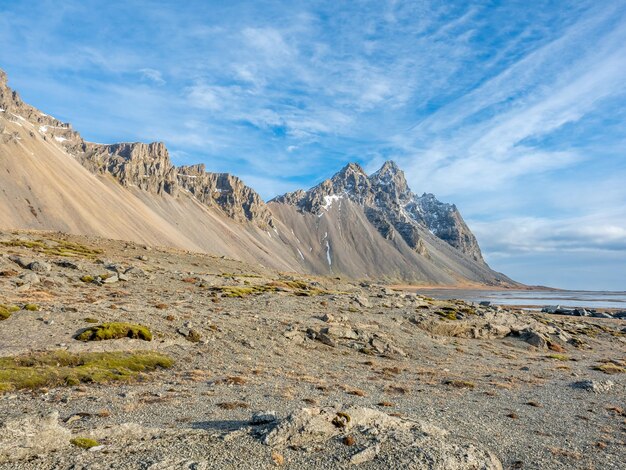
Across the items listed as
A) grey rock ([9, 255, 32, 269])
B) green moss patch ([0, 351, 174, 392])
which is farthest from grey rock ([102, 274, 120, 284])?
green moss patch ([0, 351, 174, 392])

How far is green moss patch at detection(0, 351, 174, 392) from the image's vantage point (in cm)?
2192

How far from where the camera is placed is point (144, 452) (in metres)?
14.7

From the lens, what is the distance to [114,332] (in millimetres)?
32062

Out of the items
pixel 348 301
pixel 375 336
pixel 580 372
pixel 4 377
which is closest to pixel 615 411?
pixel 580 372

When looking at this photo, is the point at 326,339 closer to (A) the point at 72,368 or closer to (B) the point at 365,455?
(A) the point at 72,368

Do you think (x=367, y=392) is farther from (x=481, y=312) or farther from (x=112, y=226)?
(x=112, y=226)

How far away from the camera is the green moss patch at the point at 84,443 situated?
14.7m

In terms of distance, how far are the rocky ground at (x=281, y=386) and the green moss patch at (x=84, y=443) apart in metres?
0.10

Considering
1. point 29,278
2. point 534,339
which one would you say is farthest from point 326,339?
point 29,278

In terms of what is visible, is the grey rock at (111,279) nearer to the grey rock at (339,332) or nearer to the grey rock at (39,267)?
the grey rock at (39,267)

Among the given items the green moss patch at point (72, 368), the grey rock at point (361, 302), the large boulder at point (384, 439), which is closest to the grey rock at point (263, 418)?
the large boulder at point (384, 439)

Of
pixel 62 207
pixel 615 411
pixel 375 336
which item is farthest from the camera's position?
pixel 62 207

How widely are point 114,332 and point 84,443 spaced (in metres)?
18.9

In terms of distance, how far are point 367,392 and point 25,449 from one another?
19.7 meters
